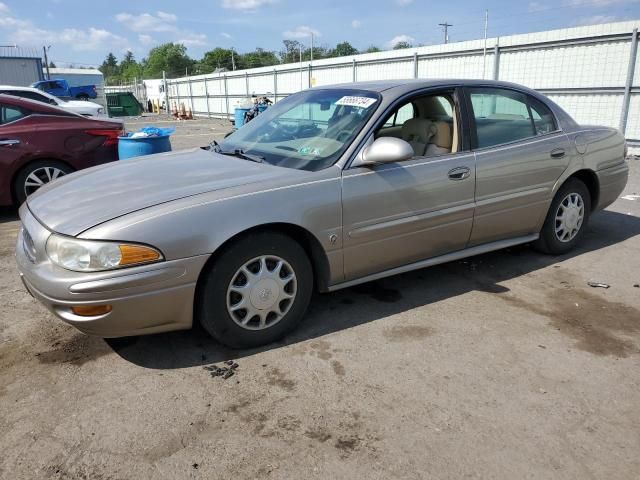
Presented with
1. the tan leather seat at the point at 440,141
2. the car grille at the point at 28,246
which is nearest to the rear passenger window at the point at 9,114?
the car grille at the point at 28,246

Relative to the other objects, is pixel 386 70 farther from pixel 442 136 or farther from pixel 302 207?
pixel 302 207

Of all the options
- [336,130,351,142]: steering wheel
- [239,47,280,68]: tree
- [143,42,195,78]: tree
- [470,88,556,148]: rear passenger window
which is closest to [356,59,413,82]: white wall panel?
[470,88,556,148]: rear passenger window

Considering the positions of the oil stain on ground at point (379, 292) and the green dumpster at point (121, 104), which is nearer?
the oil stain on ground at point (379, 292)

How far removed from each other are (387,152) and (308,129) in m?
0.78

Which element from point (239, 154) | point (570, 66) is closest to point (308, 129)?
point (239, 154)

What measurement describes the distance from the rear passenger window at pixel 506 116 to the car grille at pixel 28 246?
3035mm

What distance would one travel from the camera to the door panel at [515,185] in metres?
3.86

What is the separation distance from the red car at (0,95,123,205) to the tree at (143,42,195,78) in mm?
97984

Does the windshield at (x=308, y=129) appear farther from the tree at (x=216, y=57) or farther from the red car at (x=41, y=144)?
the tree at (x=216, y=57)

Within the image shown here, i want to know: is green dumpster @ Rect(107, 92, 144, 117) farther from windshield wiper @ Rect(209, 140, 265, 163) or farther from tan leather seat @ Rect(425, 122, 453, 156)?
tan leather seat @ Rect(425, 122, 453, 156)

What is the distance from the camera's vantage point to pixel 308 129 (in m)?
3.69

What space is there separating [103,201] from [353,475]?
1.95m

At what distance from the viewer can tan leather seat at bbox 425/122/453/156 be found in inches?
151

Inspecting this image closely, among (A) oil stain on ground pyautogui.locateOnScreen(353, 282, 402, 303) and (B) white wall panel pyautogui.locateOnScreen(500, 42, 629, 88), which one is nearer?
(A) oil stain on ground pyautogui.locateOnScreen(353, 282, 402, 303)
